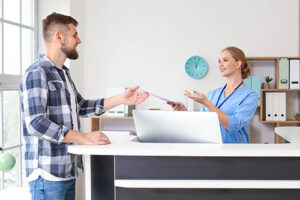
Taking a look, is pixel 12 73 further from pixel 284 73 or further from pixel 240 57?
pixel 284 73

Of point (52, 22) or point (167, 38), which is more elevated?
point (167, 38)

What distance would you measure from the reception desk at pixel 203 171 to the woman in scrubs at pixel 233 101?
53 cm

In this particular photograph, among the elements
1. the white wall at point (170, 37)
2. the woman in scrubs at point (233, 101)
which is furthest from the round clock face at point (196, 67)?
the woman in scrubs at point (233, 101)

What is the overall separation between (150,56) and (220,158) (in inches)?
108

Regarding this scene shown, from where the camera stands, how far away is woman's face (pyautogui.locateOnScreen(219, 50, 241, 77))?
2.38 meters

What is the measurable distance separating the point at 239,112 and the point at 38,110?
1226mm

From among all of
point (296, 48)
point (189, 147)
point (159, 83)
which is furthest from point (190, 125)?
point (296, 48)

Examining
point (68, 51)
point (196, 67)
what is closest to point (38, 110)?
point (68, 51)

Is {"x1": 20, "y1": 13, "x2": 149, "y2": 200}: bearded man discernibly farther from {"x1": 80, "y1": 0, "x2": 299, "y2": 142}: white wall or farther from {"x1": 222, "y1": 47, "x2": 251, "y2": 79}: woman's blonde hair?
{"x1": 80, "y1": 0, "x2": 299, "y2": 142}: white wall

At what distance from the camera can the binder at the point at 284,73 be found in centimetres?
376

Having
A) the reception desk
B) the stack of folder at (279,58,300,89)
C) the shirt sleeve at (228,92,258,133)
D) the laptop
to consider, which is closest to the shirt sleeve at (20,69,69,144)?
the reception desk

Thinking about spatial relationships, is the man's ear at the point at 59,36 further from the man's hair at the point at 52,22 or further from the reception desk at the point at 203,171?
the reception desk at the point at 203,171

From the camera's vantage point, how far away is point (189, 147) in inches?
60.8

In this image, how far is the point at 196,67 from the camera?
4027 mm
